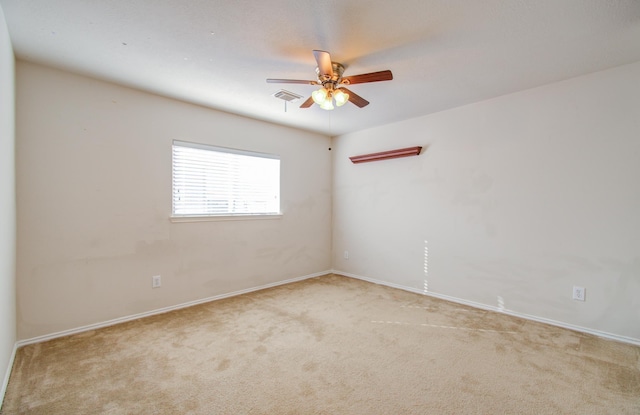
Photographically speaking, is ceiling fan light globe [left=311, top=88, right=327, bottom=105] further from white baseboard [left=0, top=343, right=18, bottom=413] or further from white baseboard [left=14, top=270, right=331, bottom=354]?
white baseboard [left=0, top=343, right=18, bottom=413]

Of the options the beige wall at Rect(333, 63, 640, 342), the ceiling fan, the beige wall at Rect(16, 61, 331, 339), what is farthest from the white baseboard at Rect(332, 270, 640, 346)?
the ceiling fan

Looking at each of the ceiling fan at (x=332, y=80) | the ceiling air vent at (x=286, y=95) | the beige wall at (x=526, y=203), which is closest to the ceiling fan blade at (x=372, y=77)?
the ceiling fan at (x=332, y=80)

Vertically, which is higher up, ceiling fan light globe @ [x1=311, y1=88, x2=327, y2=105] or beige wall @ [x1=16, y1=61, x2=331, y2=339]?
ceiling fan light globe @ [x1=311, y1=88, x2=327, y2=105]

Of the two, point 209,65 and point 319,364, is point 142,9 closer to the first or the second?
point 209,65

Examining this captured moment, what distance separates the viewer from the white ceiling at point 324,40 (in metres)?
1.85

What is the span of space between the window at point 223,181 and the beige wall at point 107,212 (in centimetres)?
12

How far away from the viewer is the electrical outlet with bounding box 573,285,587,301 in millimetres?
2777

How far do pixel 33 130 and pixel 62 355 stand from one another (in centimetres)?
187

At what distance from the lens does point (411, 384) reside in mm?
1938

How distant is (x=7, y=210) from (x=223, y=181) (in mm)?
1998

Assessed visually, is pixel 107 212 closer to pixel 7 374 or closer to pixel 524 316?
pixel 7 374

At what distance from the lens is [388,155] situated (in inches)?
166

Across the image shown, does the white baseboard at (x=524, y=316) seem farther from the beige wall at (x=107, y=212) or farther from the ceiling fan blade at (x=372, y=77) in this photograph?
the ceiling fan blade at (x=372, y=77)

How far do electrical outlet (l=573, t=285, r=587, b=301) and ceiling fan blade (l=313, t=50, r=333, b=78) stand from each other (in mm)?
2993
